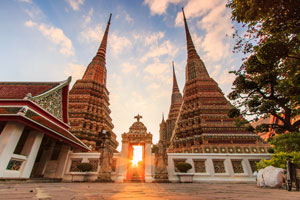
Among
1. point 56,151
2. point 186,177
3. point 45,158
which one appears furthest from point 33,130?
point 186,177

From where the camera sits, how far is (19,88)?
11.6m

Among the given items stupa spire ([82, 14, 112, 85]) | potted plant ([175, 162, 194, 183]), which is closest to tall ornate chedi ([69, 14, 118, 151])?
stupa spire ([82, 14, 112, 85])

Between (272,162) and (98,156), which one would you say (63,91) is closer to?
(98,156)

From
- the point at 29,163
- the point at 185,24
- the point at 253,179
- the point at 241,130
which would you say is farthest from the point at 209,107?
the point at 185,24

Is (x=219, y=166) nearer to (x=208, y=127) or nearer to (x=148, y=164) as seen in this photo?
(x=148, y=164)

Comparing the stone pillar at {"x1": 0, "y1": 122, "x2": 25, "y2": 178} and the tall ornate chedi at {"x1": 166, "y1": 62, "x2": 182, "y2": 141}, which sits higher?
the tall ornate chedi at {"x1": 166, "y1": 62, "x2": 182, "y2": 141}

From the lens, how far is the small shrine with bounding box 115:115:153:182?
978cm

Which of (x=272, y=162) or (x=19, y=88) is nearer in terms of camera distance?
(x=272, y=162)

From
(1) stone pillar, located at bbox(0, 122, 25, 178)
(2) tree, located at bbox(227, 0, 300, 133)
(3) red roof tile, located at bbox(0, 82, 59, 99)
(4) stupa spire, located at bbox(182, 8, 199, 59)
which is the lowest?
(1) stone pillar, located at bbox(0, 122, 25, 178)

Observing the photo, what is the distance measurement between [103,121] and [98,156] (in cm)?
1369

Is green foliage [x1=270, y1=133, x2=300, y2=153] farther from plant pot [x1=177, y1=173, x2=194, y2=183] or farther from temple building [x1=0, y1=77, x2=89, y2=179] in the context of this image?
temple building [x1=0, y1=77, x2=89, y2=179]

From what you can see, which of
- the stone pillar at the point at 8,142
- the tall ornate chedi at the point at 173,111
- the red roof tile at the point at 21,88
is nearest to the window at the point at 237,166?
the stone pillar at the point at 8,142

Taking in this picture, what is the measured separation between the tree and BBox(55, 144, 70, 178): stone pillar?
11452mm

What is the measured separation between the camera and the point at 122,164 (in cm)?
1022
